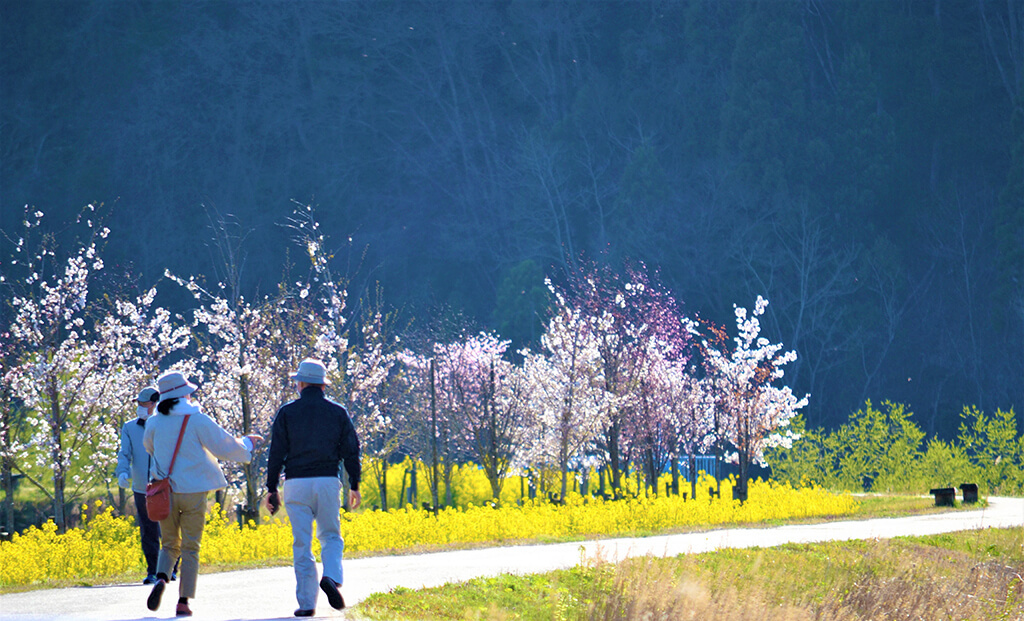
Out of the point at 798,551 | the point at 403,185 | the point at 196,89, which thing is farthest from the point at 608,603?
the point at 196,89

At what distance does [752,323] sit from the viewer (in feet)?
A: 87.9

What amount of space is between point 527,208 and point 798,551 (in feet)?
169

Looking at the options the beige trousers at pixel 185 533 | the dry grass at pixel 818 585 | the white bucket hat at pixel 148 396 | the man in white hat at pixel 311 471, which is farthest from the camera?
the white bucket hat at pixel 148 396

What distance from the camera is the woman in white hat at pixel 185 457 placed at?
8477 millimetres

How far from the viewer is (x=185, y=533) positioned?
855 centimetres

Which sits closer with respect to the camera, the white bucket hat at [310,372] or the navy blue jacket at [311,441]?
the navy blue jacket at [311,441]

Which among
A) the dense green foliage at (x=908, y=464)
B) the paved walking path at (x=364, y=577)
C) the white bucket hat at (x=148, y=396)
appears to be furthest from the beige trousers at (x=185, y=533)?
Result: the dense green foliage at (x=908, y=464)

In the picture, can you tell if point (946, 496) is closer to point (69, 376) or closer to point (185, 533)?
point (69, 376)

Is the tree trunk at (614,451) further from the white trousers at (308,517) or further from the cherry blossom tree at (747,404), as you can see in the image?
the white trousers at (308,517)

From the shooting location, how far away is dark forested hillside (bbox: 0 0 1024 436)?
52625mm

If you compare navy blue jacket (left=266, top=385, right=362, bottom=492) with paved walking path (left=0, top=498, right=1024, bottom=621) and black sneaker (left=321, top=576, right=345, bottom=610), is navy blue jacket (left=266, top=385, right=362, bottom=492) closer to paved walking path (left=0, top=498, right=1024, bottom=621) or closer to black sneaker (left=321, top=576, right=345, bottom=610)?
black sneaker (left=321, top=576, right=345, bottom=610)

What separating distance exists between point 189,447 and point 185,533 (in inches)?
25.1

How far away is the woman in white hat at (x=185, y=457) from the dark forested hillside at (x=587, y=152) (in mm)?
42095

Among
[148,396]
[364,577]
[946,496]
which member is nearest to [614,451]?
[946,496]
